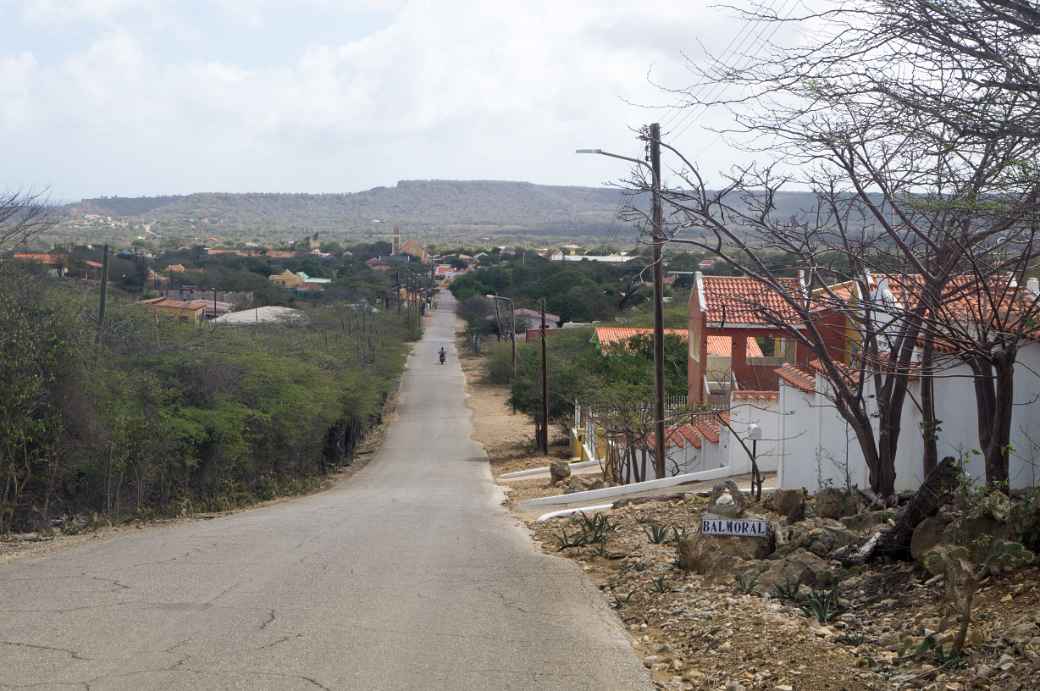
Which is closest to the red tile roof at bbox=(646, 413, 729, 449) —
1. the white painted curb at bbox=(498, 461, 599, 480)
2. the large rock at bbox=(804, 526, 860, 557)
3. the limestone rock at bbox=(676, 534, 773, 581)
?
the white painted curb at bbox=(498, 461, 599, 480)

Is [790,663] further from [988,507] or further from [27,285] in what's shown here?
[27,285]

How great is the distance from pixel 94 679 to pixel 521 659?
10.0 ft

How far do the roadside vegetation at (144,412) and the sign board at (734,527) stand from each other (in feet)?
42.0

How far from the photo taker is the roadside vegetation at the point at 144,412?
20.2 metres

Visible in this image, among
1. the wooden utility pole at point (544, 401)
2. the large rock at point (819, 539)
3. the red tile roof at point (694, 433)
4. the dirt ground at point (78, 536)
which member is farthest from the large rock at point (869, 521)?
the wooden utility pole at point (544, 401)

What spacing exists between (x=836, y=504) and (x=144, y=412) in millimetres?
17161

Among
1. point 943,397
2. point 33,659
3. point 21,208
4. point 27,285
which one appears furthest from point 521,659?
point 21,208

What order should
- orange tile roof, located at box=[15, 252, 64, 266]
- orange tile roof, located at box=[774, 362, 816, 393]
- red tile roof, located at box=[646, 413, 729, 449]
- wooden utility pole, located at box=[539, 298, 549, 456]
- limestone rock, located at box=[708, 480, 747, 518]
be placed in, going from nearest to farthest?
limestone rock, located at box=[708, 480, 747, 518] → orange tile roof, located at box=[774, 362, 816, 393] → red tile roof, located at box=[646, 413, 729, 449] → orange tile roof, located at box=[15, 252, 64, 266] → wooden utility pole, located at box=[539, 298, 549, 456]

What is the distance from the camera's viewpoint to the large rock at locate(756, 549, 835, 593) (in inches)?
407

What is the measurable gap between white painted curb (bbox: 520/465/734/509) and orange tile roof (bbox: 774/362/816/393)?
3750 mm

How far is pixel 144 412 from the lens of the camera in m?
25.9

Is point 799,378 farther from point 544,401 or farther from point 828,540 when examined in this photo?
point 544,401

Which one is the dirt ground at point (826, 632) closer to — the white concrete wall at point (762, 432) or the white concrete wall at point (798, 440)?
the white concrete wall at point (798, 440)

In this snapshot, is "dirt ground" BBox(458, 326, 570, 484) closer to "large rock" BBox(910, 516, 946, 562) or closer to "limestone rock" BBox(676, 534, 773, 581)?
"limestone rock" BBox(676, 534, 773, 581)
